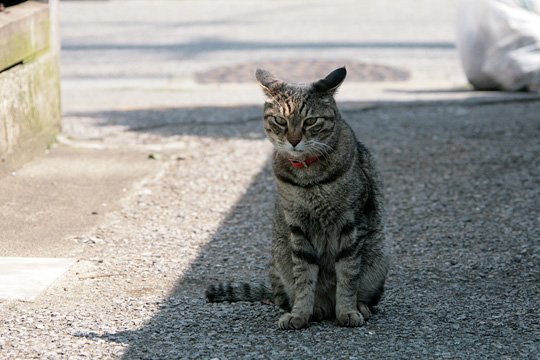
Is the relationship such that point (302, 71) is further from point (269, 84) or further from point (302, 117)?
point (302, 117)

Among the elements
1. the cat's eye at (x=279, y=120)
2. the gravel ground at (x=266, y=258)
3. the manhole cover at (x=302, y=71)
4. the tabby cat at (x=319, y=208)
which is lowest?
the manhole cover at (x=302, y=71)

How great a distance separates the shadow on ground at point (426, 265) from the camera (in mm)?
4535

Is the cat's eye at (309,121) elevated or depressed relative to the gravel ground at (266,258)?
elevated

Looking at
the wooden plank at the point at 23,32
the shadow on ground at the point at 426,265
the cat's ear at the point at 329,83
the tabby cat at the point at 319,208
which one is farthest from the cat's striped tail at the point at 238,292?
the wooden plank at the point at 23,32

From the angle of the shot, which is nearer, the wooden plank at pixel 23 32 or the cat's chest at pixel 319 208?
the cat's chest at pixel 319 208


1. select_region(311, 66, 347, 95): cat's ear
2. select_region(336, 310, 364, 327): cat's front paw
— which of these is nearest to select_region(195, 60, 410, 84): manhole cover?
select_region(311, 66, 347, 95): cat's ear

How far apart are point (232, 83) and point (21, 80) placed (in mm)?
4339

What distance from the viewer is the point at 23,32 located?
25.7 feet

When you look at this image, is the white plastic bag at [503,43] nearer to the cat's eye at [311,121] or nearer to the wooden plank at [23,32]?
the wooden plank at [23,32]

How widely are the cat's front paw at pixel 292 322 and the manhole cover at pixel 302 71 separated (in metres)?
6.98

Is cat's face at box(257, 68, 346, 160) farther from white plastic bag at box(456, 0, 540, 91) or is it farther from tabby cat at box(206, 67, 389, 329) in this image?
white plastic bag at box(456, 0, 540, 91)

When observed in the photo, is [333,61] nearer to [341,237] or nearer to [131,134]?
[131,134]

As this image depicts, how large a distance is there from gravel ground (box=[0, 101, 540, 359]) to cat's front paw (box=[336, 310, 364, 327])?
45mm

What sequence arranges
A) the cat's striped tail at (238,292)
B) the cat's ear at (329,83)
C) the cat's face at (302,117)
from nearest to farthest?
the cat's face at (302,117), the cat's ear at (329,83), the cat's striped tail at (238,292)
